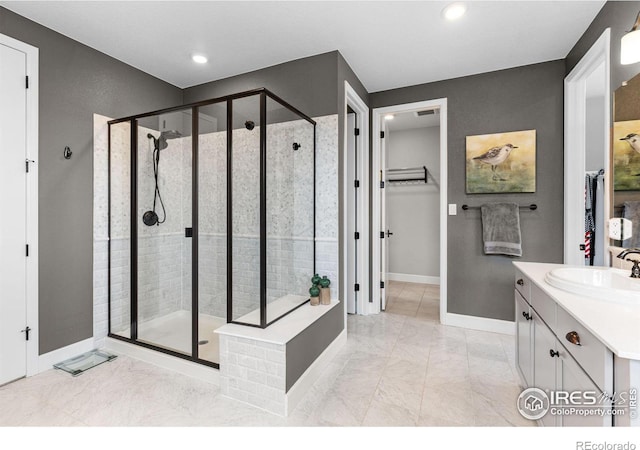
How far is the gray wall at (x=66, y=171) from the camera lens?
2.28 m

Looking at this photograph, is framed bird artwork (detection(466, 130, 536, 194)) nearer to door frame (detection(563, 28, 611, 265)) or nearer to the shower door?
door frame (detection(563, 28, 611, 265))

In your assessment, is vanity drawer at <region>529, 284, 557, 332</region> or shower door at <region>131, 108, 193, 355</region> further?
shower door at <region>131, 108, 193, 355</region>

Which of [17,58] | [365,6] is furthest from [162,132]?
[365,6]

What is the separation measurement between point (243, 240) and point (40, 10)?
2.17m

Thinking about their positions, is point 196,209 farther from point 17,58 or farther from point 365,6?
point 365,6

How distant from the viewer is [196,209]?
2.30 m

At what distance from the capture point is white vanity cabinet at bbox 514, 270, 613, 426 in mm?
945

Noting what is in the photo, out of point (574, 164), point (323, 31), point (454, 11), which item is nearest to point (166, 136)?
point (323, 31)

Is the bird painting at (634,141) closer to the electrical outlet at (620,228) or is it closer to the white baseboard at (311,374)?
the electrical outlet at (620,228)

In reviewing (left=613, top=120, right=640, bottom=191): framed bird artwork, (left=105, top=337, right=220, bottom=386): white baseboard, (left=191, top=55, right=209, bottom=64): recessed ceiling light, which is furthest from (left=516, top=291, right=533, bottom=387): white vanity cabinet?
(left=191, top=55, right=209, bottom=64): recessed ceiling light

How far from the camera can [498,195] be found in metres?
3.01

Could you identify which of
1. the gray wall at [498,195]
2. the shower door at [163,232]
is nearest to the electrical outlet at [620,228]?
the gray wall at [498,195]

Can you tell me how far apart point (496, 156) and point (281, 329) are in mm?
2651

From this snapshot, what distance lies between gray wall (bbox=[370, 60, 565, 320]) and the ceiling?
186 mm
